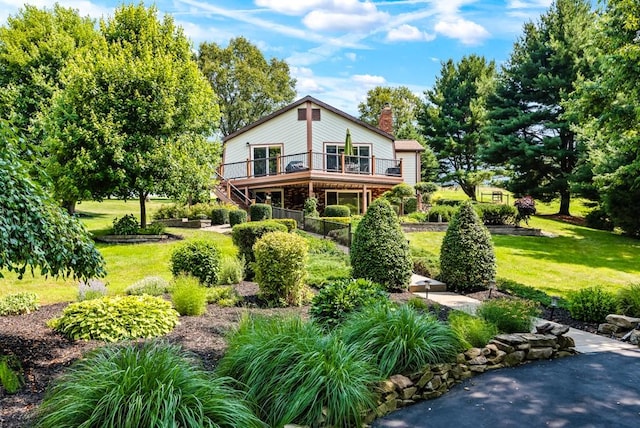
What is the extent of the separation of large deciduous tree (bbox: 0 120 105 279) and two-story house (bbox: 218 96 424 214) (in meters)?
19.0

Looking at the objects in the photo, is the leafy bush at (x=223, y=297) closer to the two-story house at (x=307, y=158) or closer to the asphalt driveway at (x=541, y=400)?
the asphalt driveway at (x=541, y=400)

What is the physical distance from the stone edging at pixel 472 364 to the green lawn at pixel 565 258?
4902mm

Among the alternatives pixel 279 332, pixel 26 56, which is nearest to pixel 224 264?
pixel 279 332

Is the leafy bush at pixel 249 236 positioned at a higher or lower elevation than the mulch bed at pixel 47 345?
higher

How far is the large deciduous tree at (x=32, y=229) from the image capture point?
4105 millimetres

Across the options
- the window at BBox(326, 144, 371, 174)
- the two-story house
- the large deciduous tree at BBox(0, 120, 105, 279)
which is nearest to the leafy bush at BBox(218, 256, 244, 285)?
the large deciduous tree at BBox(0, 120, 105, 279)

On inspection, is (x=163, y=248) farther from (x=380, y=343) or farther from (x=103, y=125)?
(x=380, y=343)

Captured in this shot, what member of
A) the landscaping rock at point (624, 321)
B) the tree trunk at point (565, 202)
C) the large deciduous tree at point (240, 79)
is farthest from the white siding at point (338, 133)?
the landscaping rock at point (624, 321)

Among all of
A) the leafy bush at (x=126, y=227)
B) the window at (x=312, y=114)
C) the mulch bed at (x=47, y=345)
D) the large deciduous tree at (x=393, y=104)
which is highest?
the large deciduous tree at (x=393, y=104)

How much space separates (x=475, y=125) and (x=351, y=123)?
1322 cm

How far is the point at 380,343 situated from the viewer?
463cm

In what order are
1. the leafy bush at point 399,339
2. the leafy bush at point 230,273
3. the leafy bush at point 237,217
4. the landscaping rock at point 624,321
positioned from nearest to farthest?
the leafy bush at point 399,339 → the landscaping rock at point 624,321 → the leafy bush at point 230,273 → the leafy bush at point 237,217

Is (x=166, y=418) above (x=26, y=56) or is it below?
below

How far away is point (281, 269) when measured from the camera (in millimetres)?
7605
